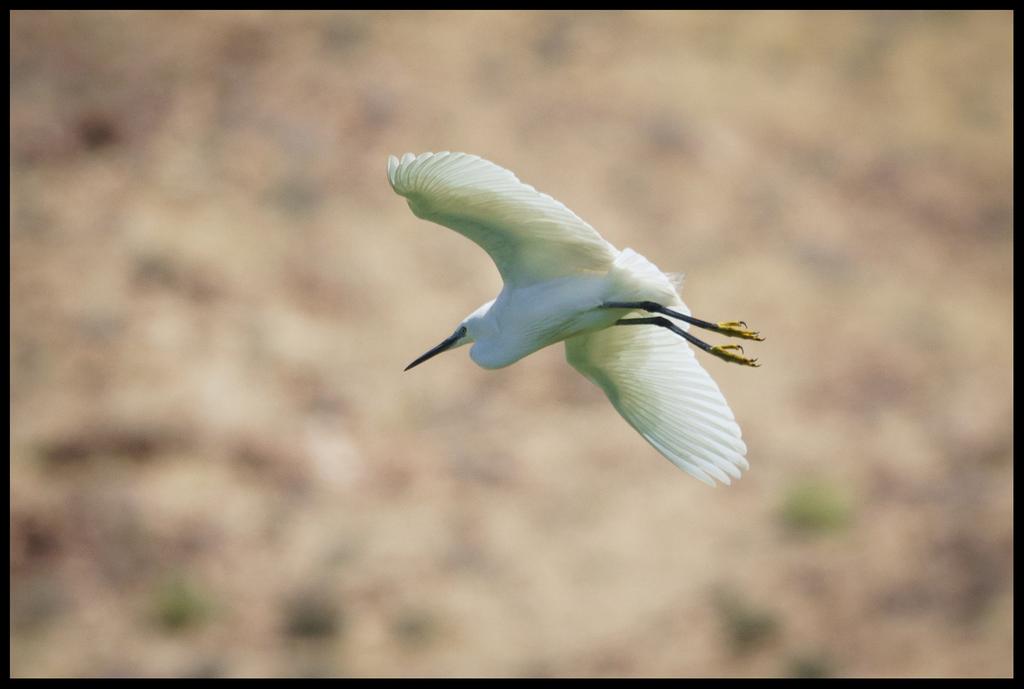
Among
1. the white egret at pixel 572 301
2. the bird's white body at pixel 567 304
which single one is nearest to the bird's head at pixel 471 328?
the white egret at pixel 572 301

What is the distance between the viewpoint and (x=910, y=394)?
75.7 ft

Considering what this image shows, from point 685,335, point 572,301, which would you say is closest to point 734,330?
point 685,335

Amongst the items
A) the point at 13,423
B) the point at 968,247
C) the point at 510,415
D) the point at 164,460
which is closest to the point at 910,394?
the point at 968,247

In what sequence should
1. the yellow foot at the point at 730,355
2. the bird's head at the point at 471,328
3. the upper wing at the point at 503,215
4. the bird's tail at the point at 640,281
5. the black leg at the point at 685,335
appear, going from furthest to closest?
the bird's head at the point at 471,328
the black leg at the point at 685,335
the yellow foot at the point at 730,355
the bird's tail at the point at 640,281
the upper wing at the point at 503,215

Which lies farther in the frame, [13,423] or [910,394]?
[910,394]

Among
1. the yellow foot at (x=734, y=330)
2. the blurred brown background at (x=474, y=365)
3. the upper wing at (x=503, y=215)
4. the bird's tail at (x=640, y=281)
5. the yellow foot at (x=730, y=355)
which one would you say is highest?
the blurred brown background at (x=474, y=365)

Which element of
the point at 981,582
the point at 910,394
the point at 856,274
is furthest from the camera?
the point at 856,274

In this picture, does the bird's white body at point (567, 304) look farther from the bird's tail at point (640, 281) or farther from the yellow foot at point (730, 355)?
the yellow foot at point (730, 355)

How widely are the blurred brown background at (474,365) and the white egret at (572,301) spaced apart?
432 inches

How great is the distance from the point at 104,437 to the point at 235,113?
22.0 feet

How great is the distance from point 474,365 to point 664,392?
15.2 m

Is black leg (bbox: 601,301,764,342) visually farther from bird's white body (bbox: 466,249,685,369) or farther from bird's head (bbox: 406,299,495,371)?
bird's head (bbox: 406,299,495,371)

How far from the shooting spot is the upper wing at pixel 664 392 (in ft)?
22.1

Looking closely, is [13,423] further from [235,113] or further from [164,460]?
[235,113]
